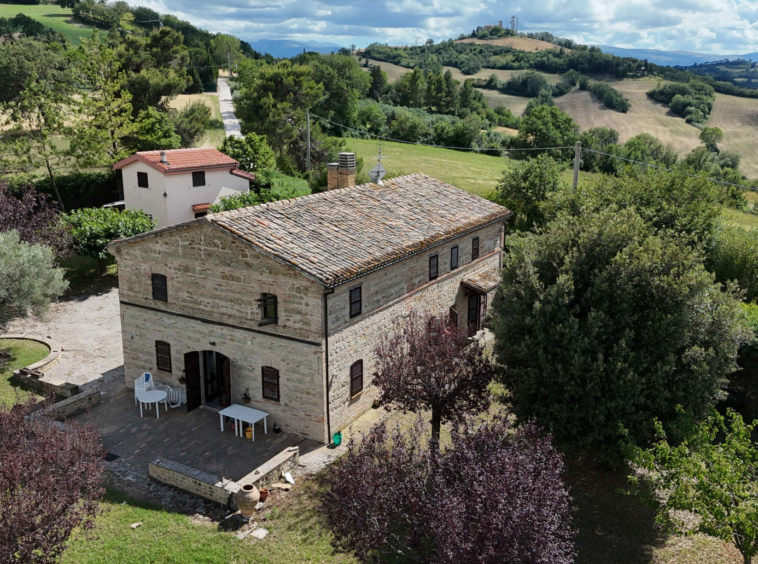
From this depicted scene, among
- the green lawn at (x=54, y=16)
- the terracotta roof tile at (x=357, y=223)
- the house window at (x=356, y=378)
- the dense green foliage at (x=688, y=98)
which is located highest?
A: the green lawn at (x=54, y=16)

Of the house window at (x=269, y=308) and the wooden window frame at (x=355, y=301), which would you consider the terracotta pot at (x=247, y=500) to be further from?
the wooden window frame at (x=355, y=301)

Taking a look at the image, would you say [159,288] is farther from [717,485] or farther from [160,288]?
[717,485]

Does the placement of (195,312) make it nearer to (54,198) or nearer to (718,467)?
(718,467)

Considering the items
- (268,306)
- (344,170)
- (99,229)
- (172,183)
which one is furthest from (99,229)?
(268,306)

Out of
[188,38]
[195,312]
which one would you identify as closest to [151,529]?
[195,312]

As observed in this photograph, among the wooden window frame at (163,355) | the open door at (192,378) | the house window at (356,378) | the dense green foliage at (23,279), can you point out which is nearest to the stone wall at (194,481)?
the open door at (192,378)

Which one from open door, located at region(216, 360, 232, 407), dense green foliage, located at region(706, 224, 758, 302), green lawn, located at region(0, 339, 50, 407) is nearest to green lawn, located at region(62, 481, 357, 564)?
open door, located at region(216, 360, 232, 407)
